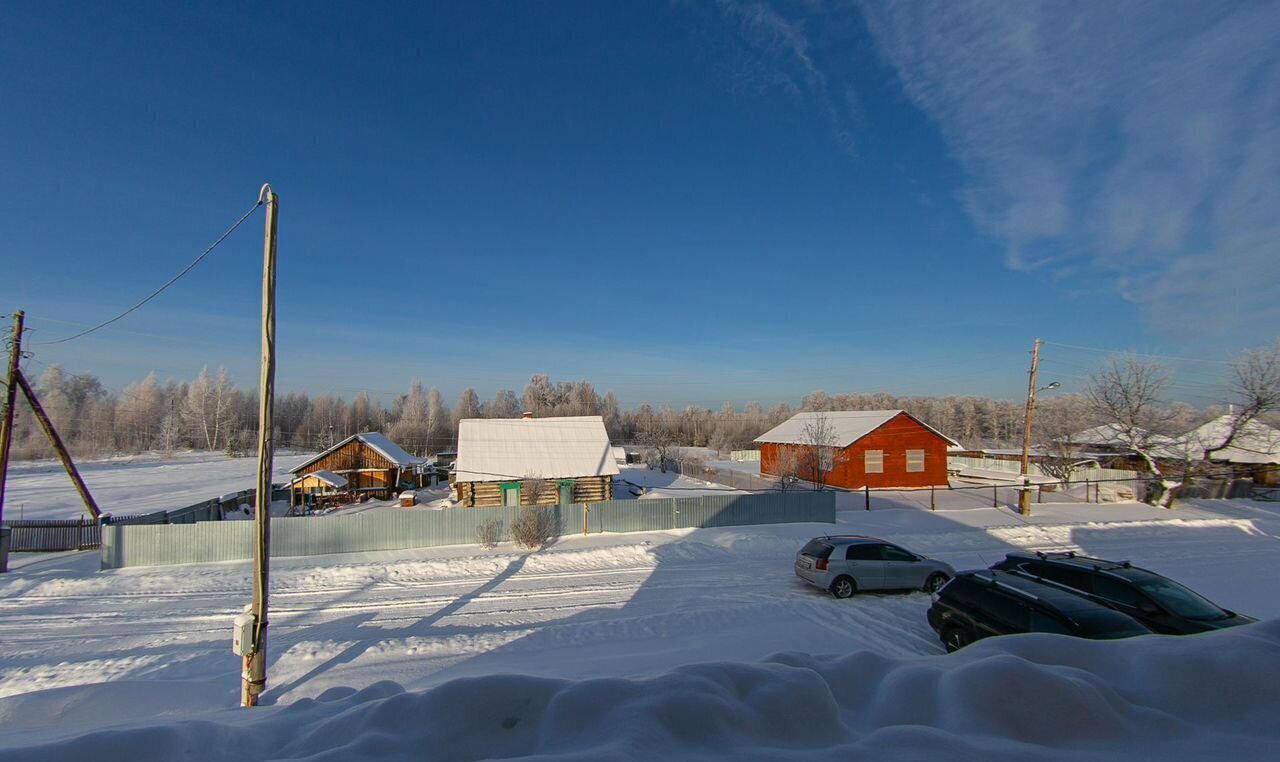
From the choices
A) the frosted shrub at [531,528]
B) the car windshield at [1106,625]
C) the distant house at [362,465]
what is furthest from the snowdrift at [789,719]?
the distant house at [362,465]

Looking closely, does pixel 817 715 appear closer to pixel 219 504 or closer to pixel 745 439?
pixel 219 504

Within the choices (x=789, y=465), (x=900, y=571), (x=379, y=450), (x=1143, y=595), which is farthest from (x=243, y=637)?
(x=789, y=465)

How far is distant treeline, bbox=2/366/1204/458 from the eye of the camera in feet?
276

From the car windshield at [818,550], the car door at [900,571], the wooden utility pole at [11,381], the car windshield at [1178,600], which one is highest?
the wooden utility pole at [11,381]

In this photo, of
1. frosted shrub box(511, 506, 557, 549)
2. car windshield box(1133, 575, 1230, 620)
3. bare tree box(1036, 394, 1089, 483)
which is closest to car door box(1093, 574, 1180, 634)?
car windshield box(1133, 575, 1230, 620)

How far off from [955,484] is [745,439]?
59.7 meters

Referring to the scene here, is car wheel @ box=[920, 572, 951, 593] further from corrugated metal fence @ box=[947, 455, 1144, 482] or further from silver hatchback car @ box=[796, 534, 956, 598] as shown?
corrugated metal fence @ box=[947, 455, 1144, 482]

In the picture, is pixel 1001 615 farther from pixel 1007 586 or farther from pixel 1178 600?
pixel 1178 600

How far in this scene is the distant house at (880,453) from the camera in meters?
35.3

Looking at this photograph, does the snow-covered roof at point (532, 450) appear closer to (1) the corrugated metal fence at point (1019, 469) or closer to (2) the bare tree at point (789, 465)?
(2) the bare tree at point (789, 465)

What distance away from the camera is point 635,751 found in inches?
99.7

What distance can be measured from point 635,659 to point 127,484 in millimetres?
53232

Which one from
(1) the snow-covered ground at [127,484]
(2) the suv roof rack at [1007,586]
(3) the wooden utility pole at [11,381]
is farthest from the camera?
(1) the snow-covered ground at [127,484]

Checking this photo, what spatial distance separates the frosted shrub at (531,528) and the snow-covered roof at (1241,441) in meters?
31.7
